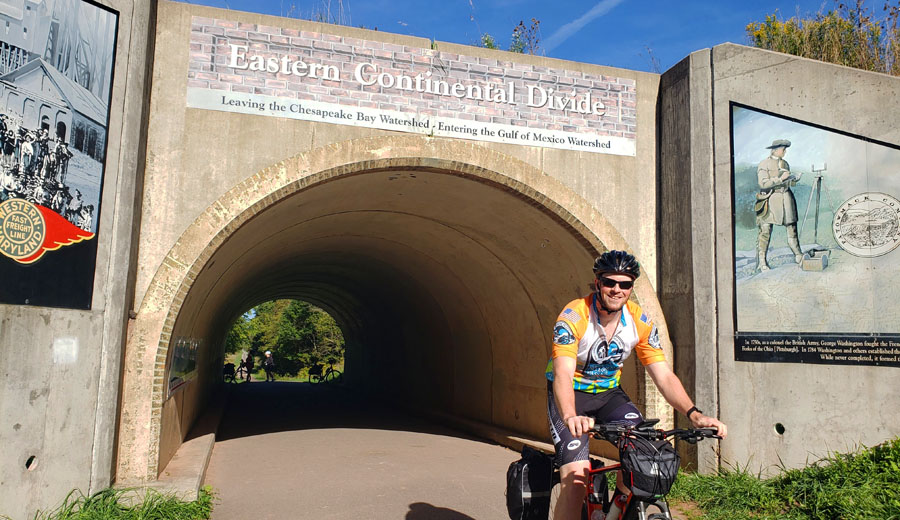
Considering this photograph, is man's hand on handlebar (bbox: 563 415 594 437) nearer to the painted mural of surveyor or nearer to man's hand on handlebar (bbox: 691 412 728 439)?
man's hand on handlebar (bbox: 691 412 728 439)

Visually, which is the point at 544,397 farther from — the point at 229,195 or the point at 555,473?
the point at 555,473

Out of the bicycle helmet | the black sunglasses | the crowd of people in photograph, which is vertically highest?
the crowd of people in photograph

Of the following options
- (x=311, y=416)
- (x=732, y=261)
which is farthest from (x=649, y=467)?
(x=311, y=416)

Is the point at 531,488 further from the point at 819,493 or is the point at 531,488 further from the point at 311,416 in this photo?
the point at 311,416

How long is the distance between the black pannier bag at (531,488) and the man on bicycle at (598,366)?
0.22m

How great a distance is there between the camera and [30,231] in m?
5.98

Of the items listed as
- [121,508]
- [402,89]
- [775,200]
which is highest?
[402,89]

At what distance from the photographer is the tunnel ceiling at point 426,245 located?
924 centimetres

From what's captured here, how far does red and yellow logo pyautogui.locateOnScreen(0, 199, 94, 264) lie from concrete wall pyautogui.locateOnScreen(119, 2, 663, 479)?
1.29 metres

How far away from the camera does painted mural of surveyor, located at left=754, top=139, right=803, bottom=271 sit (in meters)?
→ 8.44

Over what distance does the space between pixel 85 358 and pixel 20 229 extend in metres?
1.24

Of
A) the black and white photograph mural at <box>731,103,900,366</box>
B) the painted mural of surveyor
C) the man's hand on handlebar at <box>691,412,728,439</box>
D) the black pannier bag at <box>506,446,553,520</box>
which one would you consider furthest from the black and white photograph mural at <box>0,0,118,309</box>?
the painted mural of surveyor

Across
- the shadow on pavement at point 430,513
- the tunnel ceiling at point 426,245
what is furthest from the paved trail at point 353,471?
the tunnel ceiling at point 426,245

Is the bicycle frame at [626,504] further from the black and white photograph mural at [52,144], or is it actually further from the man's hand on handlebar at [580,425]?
the black and white photograph mural at [52,144]
